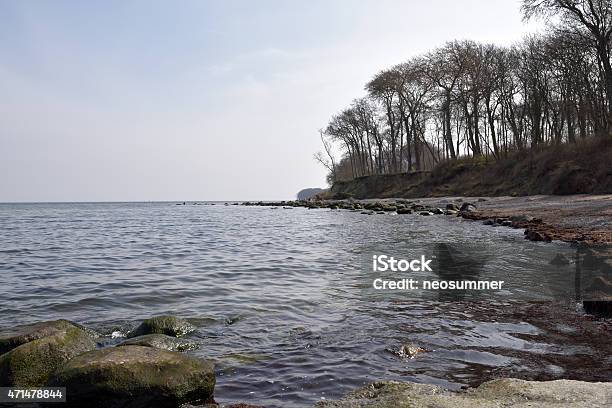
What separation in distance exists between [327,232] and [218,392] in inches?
742

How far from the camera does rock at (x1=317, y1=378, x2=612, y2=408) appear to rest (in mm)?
3480

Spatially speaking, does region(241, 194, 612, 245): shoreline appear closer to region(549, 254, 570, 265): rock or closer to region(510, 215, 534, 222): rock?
region(510, 215, 534, 222): rock

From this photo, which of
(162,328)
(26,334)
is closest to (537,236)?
(162,328)

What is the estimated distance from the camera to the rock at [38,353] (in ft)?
15.7

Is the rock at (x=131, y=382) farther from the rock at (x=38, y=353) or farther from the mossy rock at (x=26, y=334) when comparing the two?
the mossy rock at (x=26, y=334)

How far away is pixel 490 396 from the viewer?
374 centimetres

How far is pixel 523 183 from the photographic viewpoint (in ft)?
121

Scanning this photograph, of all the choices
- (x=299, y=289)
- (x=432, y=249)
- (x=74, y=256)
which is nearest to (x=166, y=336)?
(x=299, y=289)

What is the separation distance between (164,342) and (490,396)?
3.93 meters

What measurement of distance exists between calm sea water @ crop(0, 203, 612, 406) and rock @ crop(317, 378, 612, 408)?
1.36 ft

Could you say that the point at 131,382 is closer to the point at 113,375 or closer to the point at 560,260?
the point at 113,375

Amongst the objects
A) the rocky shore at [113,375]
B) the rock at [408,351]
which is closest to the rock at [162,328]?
the rocky shore at [113,375]

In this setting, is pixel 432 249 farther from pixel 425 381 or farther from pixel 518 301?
pixel 425 381

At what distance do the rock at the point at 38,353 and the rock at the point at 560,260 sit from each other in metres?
9.86
